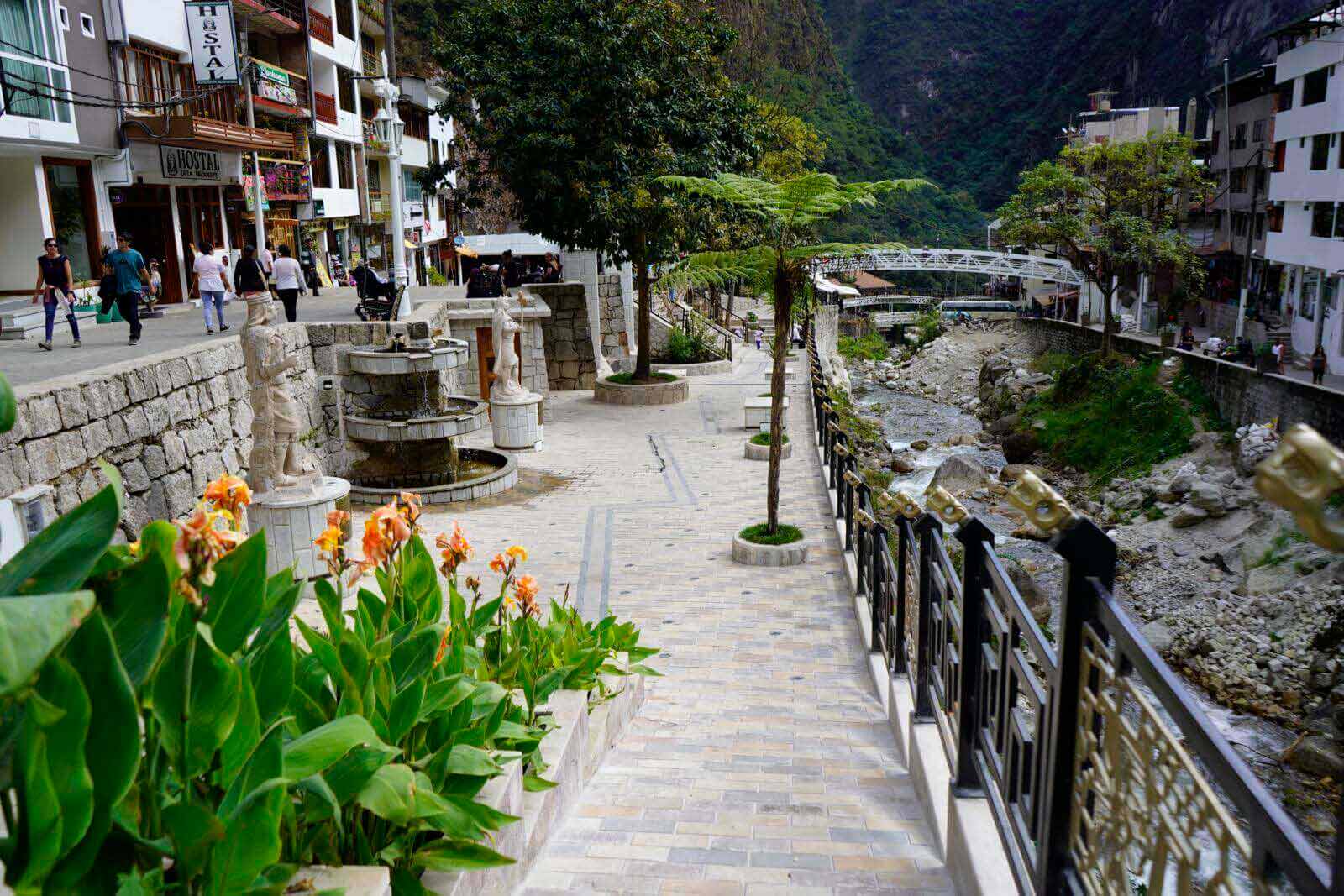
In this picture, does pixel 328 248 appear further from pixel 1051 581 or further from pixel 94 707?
pixel 94 707

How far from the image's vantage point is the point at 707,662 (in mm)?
7355

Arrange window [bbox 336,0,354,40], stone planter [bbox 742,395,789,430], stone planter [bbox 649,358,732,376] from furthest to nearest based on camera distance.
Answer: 1. window [bbox 336,0,354,40]
2. stone planter [bbox 649,358,732,376]
3. stone planter [bbox 742,395,789,430]

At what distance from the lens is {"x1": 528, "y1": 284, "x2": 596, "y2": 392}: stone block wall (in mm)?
21906

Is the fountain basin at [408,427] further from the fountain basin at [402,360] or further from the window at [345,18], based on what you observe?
the window at [345,18]

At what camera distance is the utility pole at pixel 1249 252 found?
31.1 metres

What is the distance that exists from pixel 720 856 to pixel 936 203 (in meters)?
84.0

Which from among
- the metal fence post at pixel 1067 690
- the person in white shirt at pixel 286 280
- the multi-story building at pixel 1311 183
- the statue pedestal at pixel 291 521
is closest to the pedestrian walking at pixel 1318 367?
the multi-story building at pixel 1311 183

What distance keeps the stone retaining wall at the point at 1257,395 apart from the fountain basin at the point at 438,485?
581 inches

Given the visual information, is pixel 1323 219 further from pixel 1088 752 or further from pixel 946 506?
pixel 1088 752

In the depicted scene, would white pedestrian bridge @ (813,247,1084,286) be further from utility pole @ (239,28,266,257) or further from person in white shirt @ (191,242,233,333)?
person in white shirt @ (191,242,233,333)

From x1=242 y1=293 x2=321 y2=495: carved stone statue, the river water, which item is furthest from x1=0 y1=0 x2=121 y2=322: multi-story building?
the river water

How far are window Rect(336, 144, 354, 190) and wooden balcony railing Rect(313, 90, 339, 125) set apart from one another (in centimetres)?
223

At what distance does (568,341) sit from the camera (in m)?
22.3

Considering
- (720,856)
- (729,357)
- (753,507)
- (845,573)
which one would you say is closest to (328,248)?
(729,357)
